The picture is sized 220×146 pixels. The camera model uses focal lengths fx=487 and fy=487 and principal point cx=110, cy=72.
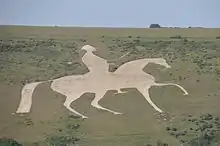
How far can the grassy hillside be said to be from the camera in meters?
3.59

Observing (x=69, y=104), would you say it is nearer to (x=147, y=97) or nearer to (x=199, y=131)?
(x=147, y=97)

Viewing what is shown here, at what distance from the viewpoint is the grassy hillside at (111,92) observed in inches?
141

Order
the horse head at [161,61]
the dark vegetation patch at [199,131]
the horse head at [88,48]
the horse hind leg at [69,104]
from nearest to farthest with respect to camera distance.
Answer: the dark vegetation patch at [199,131], the horse hind leg at [69,104], the horse head at [161,61], the horse head at [88,48]

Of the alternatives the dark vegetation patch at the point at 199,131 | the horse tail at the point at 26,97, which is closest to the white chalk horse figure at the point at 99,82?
the horse tail at the point at 26,97

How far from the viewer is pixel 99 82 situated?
4.16 metres

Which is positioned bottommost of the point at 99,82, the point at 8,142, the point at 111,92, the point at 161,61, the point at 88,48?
the point at 8,142

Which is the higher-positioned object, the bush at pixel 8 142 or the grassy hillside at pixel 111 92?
the grassy hillside at pixel 111 92

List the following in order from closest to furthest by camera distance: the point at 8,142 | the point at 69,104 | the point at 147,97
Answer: the point at 8,142, the point at 69,104, the point at 147,97

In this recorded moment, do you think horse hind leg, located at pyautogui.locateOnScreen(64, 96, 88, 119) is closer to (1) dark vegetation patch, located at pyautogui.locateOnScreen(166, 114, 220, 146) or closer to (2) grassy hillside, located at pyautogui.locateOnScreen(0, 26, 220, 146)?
(2) grassy hillside, located at pyautogui.locateOnScreen(0, 26, 220, 146)

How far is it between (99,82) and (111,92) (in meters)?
0.17

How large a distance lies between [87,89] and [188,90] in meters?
0.85

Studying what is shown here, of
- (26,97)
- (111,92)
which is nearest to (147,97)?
(111,92)

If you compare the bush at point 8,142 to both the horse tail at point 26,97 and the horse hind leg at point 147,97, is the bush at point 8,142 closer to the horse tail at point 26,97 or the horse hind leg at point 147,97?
the horse tail at point 26,97

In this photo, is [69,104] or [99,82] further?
[99,82]
